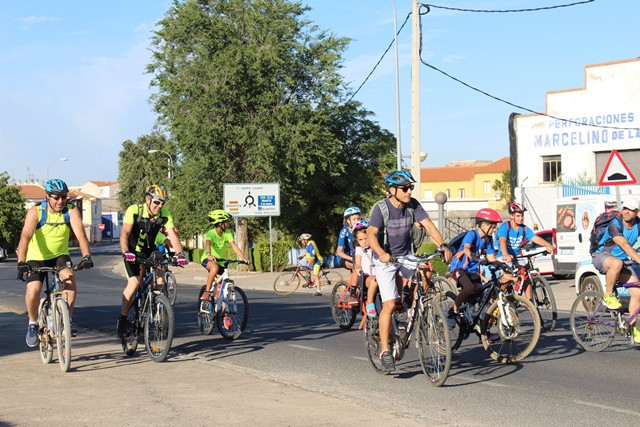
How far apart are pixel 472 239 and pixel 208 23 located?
2937 centimetres

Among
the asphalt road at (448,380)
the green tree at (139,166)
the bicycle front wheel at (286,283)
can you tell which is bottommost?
the asphalt road at (448,380)

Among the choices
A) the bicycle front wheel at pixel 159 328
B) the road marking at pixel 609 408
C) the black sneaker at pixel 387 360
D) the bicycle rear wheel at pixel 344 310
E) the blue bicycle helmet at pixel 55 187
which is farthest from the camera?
the bicycle rear wheel at pixel 344 310

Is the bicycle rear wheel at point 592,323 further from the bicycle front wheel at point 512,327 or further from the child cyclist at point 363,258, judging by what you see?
the child cyclist at point 363,258

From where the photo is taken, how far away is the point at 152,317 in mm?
9719

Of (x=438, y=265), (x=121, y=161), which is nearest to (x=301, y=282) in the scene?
(x=438, y=265)

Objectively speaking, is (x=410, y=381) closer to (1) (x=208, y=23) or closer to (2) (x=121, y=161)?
(1) (x=208, y=23)

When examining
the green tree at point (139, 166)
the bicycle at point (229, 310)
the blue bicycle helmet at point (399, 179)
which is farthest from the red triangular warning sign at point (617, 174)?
the green tree at point (139, 166)

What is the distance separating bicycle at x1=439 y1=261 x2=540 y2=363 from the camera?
9570 millimetres

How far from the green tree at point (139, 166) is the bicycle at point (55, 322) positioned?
84.7m

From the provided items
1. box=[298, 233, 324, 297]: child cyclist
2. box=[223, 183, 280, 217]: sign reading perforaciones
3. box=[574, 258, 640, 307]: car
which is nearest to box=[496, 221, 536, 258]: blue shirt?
box=[574, 258, 640, 307]: car

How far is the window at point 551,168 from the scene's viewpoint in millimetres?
41219

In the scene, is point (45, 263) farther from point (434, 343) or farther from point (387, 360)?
point (434, 343)

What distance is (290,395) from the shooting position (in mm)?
7781

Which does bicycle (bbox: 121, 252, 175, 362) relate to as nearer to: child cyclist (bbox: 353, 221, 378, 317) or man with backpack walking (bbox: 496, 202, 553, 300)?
child cyclist (bbox: 353, 221, 378, 317)
